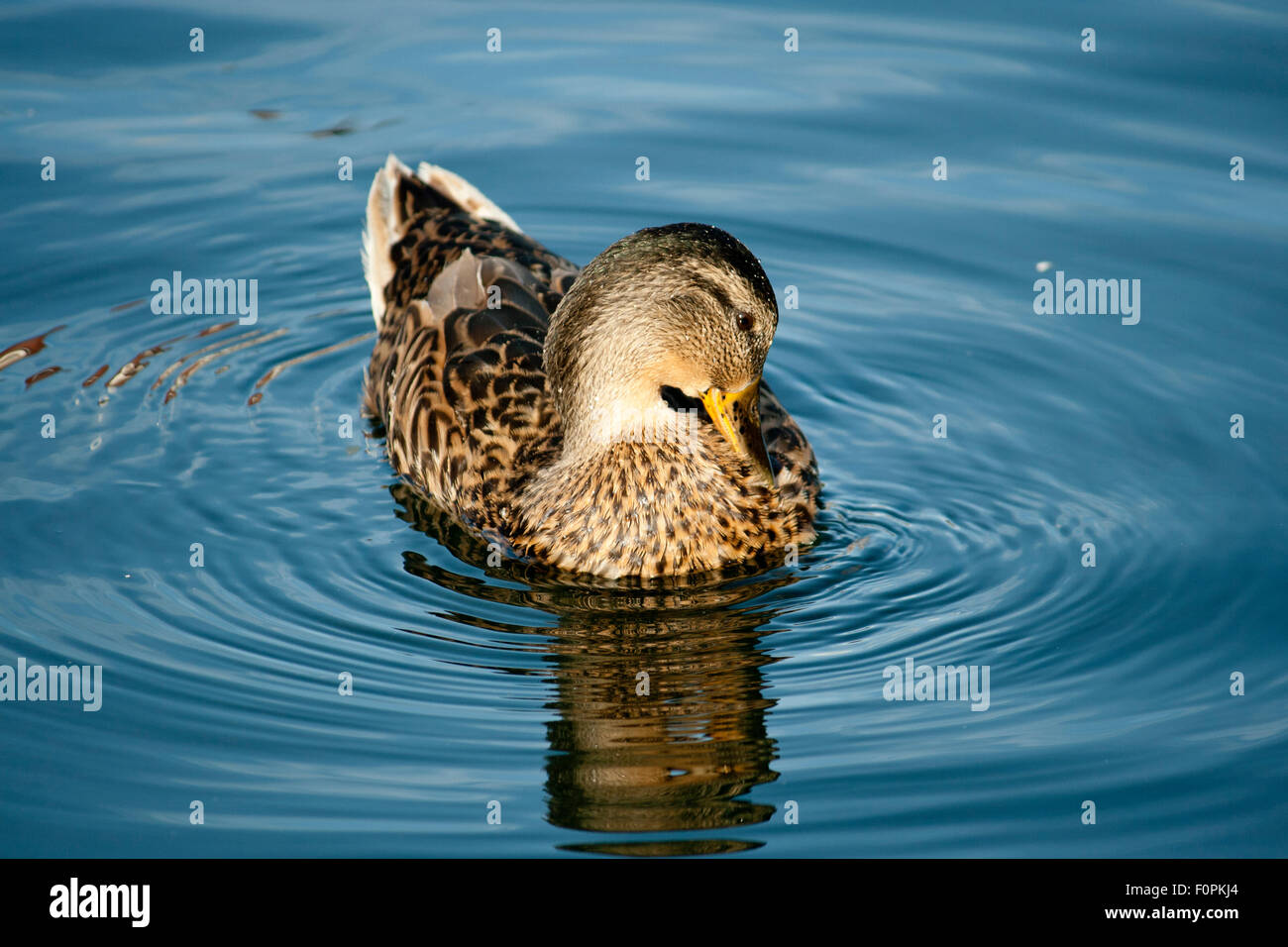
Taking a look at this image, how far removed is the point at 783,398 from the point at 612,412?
6.73ft

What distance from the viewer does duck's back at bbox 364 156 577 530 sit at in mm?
7879

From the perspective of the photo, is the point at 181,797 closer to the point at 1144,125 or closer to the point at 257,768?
the point at 257,768

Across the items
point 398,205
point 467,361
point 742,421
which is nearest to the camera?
point 742,421

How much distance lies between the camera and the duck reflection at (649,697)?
587cm

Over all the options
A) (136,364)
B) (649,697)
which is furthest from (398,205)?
(649,697)

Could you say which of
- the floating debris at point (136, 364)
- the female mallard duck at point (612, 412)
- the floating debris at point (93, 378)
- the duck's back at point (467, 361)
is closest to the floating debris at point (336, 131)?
the duck's back at point (467, 361)

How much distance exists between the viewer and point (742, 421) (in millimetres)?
7293

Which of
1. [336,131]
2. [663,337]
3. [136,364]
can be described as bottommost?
[663,337]

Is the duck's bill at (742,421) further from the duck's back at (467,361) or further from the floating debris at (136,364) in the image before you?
the floating debris at (136,364)

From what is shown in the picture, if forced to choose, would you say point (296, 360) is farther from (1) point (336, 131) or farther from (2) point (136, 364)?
(1) point (336, 131)

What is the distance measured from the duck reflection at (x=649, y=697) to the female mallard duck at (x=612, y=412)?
207mm

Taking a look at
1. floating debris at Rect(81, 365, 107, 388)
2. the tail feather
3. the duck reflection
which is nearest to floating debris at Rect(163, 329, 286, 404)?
floating debris at Rect(81, 365, 107, 388)

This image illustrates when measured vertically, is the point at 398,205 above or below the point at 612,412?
above

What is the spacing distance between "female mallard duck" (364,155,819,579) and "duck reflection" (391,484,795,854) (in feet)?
0.68
